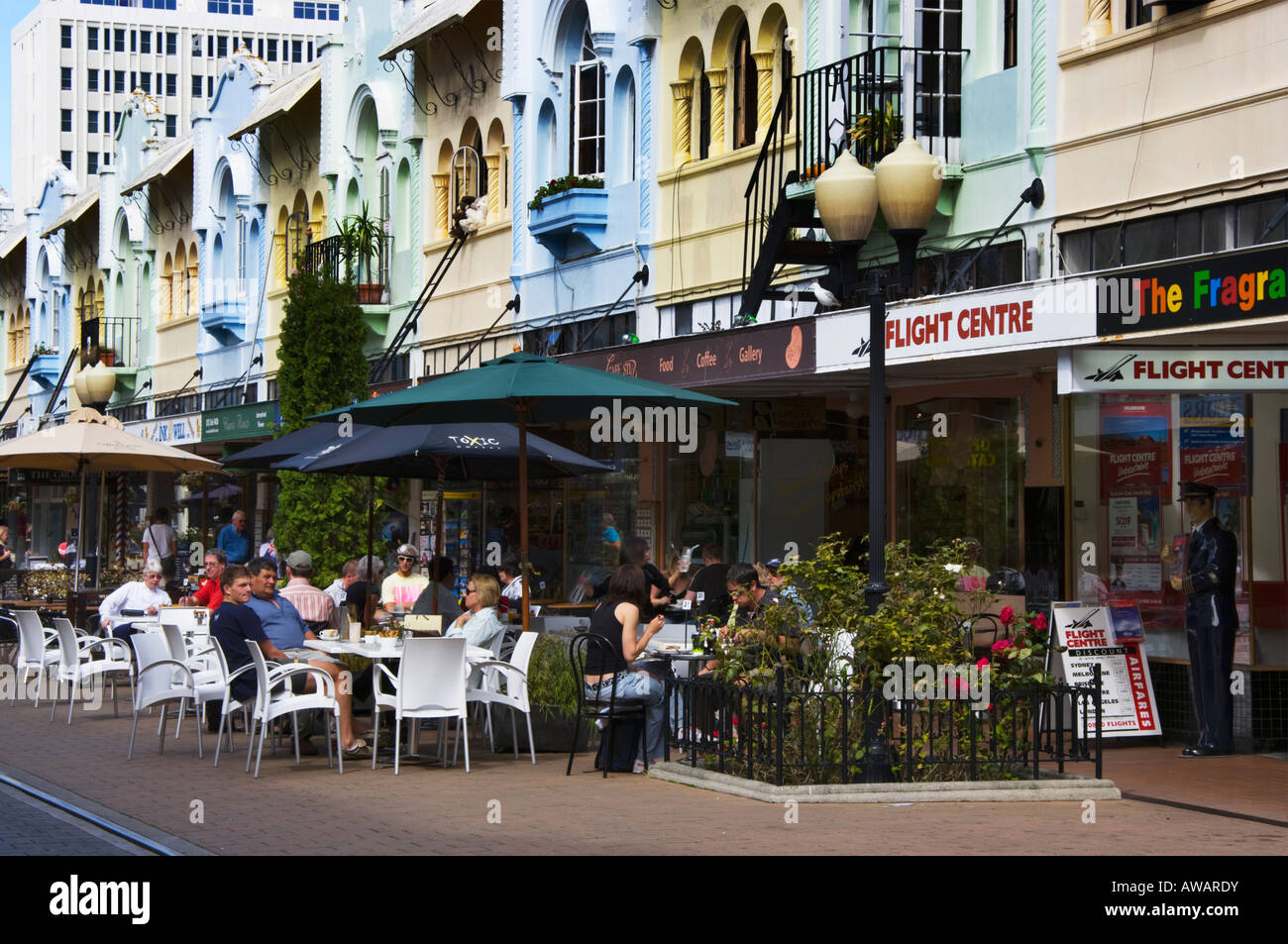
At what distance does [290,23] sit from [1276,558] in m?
96.1

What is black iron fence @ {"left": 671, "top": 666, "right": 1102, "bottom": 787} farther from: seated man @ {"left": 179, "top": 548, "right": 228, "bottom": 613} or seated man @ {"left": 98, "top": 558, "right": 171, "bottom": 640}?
seated man @ {"left": 98, "top": 558, "right": 171, "bottom": 640}

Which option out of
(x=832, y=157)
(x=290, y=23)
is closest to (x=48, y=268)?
(x=832, y=157)

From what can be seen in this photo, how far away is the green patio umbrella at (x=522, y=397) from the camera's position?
1354 cm

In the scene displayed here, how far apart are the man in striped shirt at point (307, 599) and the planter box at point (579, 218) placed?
8.15 meters

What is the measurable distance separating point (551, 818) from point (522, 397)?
4.37 meters

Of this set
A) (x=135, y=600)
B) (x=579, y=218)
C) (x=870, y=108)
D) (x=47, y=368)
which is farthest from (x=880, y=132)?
(x=47, y=368)

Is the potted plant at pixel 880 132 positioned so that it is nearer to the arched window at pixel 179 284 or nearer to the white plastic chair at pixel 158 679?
the white plastic chair at pixel 158 679

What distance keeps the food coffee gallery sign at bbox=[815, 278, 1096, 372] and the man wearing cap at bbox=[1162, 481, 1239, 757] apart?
1605 millimetres

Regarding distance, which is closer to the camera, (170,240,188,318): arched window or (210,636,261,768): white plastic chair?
(210,636,261,768): white plastic chair

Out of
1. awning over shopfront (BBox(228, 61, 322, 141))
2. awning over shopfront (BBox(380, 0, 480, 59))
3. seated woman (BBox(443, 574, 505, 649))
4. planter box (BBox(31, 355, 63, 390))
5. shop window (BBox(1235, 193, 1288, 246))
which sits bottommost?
seated woman (BBox(443, 574, 505, 649))

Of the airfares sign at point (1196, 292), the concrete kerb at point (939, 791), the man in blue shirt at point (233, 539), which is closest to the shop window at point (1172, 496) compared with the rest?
the airfares sign at point (1196, 292)

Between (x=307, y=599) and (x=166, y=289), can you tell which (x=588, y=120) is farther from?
(x=166, y=289)

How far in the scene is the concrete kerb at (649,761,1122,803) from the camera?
1082 centimetres

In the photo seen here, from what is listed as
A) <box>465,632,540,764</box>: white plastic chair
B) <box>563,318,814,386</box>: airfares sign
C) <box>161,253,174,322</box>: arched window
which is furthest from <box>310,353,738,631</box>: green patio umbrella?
<box>161,253,174,322</box>: arched window
